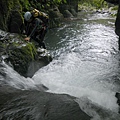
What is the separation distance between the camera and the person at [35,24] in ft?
29.1

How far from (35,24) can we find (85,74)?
3383 mm

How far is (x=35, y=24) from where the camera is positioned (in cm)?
886

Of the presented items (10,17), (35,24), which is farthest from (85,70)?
(10,17)

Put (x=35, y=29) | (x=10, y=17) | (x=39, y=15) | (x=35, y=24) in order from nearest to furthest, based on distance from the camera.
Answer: (x=35, y=24)
(x=35, y=29)
(x=39, y=15)
(x=10, y=17)

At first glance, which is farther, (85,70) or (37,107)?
(85,70)

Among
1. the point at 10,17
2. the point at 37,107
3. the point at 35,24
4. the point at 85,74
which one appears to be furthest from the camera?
the point at 10,17

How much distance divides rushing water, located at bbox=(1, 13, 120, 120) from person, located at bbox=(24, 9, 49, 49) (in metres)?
1.66

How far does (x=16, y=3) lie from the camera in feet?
34.1

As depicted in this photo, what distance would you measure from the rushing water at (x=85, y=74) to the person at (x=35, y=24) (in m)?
1.66

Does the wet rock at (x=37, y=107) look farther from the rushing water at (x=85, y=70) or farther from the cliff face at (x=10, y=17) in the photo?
the cliff face at (x=10, y=17)

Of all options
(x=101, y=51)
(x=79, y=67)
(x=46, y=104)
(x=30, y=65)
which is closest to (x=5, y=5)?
(x=30, y=65)

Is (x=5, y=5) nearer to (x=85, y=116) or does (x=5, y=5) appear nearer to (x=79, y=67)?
(x=79, y=67)

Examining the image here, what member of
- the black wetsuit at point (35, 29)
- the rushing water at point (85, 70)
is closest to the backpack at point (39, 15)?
the black wetsuit at point (35, 29)

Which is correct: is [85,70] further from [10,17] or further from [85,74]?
[10,17]
